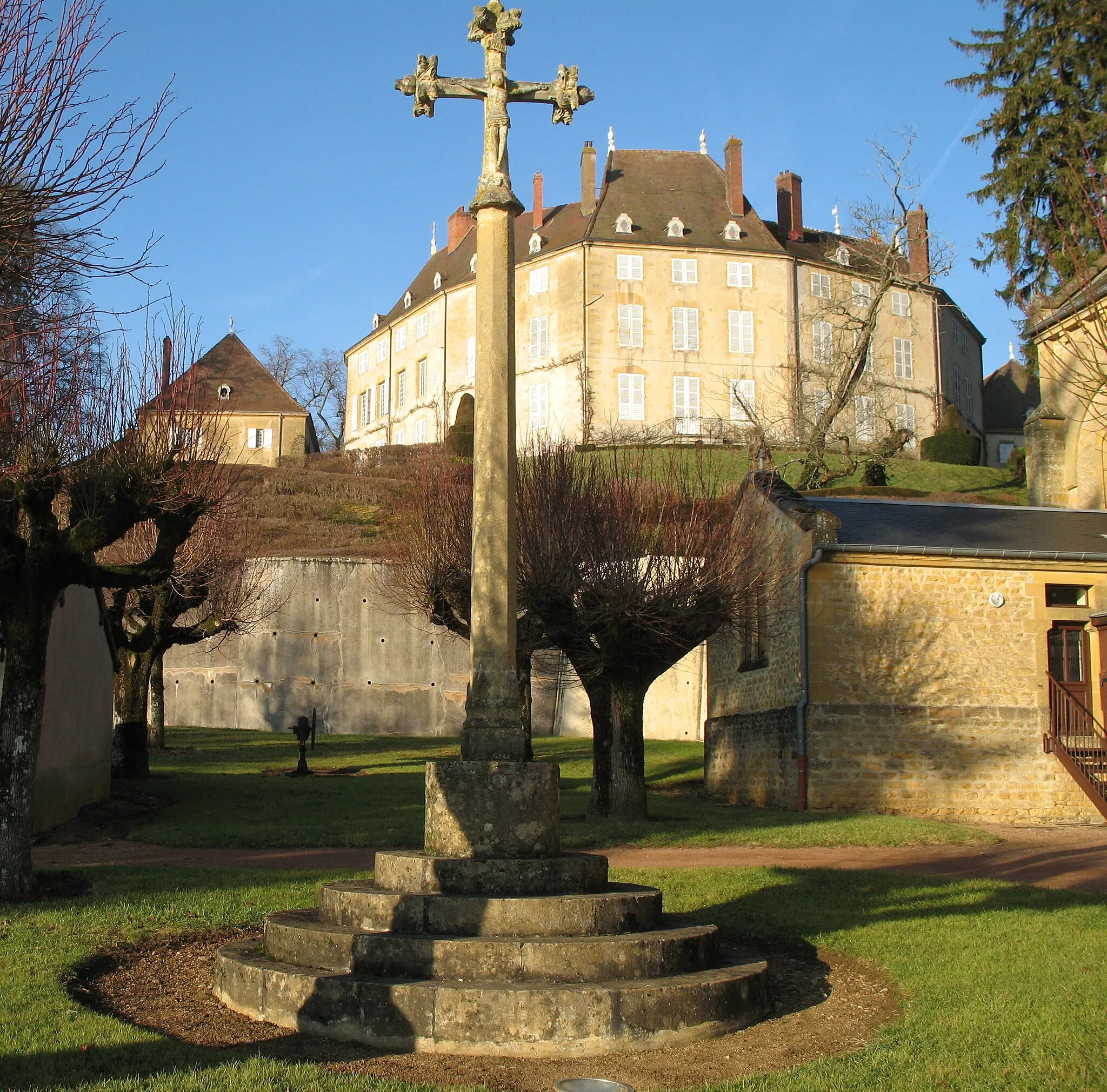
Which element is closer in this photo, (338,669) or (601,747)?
(601,747)

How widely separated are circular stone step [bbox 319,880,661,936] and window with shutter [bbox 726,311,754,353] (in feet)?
157

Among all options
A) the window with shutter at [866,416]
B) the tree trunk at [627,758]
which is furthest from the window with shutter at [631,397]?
the tree trunk at [627,758]

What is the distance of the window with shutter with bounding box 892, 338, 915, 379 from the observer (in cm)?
5741

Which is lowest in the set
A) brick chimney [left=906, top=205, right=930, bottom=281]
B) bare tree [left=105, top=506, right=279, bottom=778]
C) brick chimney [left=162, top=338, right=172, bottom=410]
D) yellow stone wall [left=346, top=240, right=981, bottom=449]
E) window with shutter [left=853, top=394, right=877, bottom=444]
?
bare tree [left=105, top=506, right=279, bottom=778]

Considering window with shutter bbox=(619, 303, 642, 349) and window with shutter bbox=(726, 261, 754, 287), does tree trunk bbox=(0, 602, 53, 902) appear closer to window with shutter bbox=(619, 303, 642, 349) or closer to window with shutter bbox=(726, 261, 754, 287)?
window with shutter bbox=(619, 303, 642, 349)

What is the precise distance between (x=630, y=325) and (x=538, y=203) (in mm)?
10375

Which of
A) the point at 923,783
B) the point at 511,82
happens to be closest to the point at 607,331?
the point at 923,783

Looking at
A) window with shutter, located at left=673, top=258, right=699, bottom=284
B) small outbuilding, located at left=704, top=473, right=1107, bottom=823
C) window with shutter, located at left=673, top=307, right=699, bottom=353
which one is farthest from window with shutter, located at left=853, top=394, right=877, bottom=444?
small outbuilding, located at left=704, top=473, right=1107, bottom=823

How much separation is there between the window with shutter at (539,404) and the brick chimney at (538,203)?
30.5 ft

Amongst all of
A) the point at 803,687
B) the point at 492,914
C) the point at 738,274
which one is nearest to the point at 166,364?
the point at 492,914

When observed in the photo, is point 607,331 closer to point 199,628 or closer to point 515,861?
point 199,628

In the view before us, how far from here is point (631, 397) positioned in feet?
169

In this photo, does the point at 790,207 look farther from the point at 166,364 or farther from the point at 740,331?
the point at 166,364

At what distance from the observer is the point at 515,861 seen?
6.89 meters
